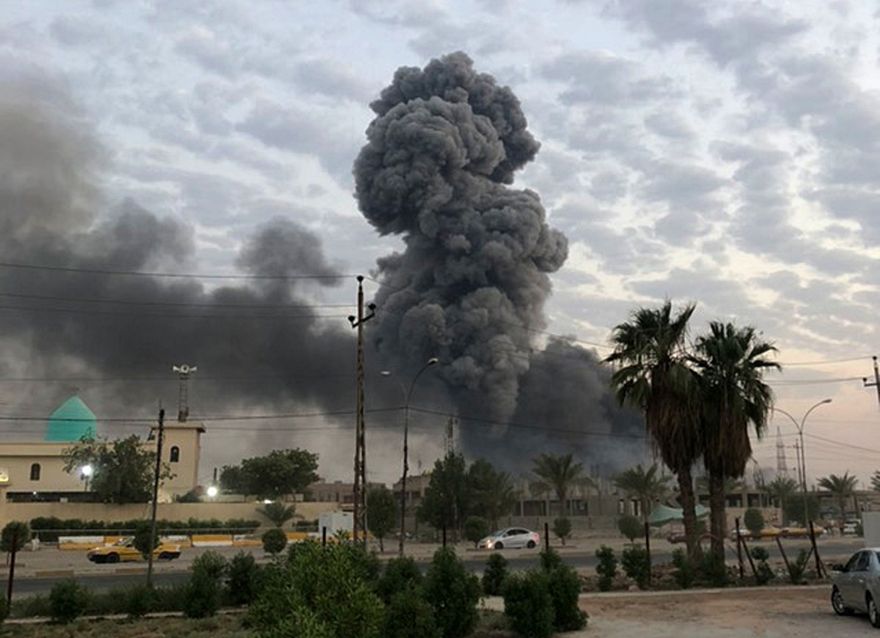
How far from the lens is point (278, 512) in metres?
71.2

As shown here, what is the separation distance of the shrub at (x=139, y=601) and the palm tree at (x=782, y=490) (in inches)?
3565

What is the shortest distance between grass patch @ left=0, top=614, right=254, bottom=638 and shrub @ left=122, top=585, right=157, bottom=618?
2.61 feet

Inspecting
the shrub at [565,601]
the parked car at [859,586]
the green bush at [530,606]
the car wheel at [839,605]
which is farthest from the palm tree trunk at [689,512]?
the green bush at [530,606]

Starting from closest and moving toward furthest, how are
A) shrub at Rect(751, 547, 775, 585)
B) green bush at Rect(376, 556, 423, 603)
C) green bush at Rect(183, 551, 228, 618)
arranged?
green bush at Rect(376, 556, 423, 603) < green bush at Rect(183, 551, 228, 618) < shrub at Rect(751, 547, 775, 585)

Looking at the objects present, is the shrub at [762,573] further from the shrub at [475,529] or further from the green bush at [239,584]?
the shrub at [475,529]

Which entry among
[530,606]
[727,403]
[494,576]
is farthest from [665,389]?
[530,606]

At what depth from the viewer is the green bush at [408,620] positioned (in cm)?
1328

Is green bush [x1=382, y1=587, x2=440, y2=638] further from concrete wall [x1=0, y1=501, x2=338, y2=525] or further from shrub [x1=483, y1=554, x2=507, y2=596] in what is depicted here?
concrete wall [x1=0, y1=501, x2=338, y2=525]

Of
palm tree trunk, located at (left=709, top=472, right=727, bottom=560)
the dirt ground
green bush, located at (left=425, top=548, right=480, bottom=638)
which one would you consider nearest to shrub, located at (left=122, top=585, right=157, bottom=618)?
green bush, located at (left=425, top=548, right=480, bottom=638)

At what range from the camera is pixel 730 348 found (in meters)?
29.6

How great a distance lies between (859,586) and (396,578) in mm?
9928

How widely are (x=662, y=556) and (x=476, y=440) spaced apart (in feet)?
239

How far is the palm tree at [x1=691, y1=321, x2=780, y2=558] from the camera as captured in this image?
93.8 feet

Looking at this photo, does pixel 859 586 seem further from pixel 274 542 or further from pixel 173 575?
pixel 274 542
